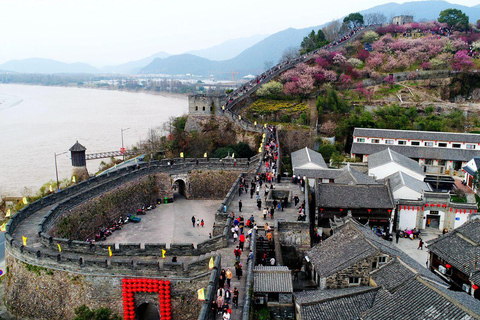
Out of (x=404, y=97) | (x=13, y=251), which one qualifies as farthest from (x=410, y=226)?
(x=404, y=97)

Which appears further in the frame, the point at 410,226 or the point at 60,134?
the point at 60,134

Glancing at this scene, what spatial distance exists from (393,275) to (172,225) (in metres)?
17.1

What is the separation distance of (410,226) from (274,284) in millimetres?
15558

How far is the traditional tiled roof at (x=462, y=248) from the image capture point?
19.2m

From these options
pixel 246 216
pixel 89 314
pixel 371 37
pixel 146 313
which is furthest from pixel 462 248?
pixel 371 37

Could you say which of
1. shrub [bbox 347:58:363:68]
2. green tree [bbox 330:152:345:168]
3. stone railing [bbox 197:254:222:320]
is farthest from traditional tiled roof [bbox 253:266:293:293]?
shrub [bbox 347:58:363:68]

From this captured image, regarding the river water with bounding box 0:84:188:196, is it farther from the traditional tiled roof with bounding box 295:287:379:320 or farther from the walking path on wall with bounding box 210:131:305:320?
the traditional tiled roof with bounding box 295:287:379:320

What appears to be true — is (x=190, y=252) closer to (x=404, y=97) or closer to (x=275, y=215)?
(x=275, y=215)

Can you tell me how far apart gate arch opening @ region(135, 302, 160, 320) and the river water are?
2527 centimetres

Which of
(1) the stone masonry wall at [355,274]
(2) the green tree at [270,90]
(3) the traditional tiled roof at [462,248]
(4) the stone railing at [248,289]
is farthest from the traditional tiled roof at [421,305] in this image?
(2) the green tree at [270,90]

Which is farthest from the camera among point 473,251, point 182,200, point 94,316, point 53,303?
point 182,200

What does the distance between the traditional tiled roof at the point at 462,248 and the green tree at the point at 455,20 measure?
2561 inches

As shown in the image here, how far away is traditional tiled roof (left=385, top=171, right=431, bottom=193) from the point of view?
29.8m

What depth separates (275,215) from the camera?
79.2 feet
